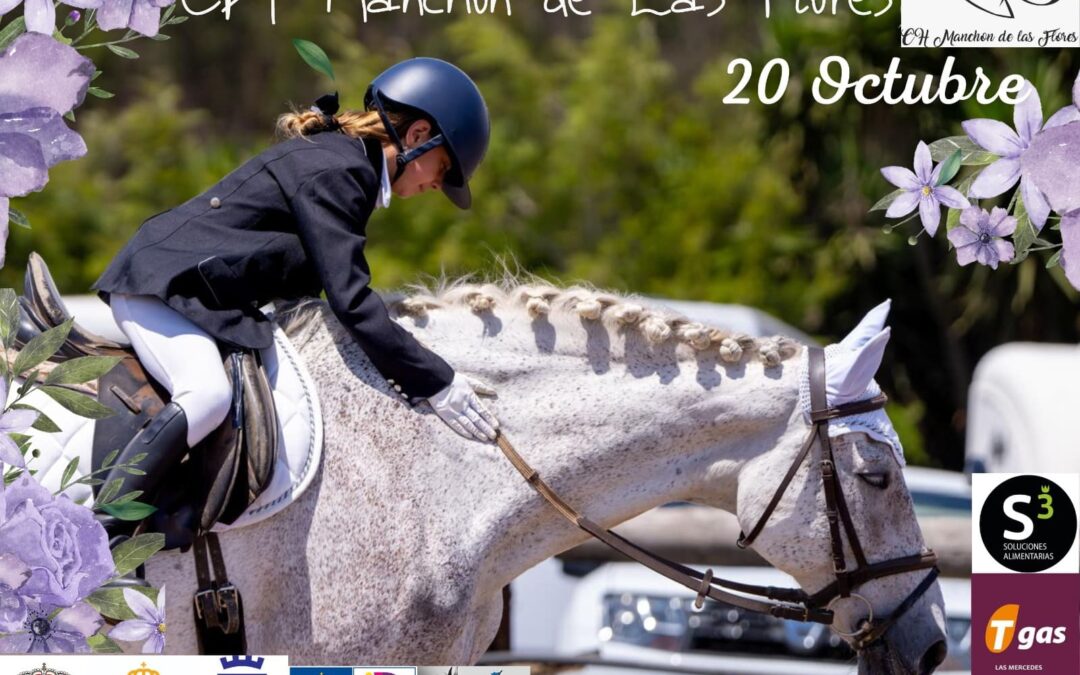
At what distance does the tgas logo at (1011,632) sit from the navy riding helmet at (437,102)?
1.97 metres

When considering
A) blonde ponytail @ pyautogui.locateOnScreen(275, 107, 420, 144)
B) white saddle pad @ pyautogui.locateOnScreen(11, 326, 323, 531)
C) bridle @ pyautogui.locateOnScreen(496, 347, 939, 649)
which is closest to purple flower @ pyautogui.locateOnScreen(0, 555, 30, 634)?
white saddle pad @ pyautogui.locateOnScreen(11, 326, 323, 531)

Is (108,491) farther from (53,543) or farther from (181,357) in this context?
(181,357)

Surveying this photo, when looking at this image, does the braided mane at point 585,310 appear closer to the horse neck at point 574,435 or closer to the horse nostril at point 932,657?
the horse neck at point 574,435

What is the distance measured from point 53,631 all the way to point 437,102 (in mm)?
1631

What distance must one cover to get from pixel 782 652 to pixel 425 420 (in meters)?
3.06

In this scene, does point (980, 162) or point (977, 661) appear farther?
point (977, 661)

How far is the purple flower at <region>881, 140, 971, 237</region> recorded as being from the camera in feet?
11.6

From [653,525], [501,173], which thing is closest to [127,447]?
[653,525]

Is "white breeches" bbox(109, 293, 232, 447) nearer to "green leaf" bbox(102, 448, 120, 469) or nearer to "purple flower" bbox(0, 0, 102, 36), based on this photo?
"green leaf" bbox(102, 448, 120, 469)

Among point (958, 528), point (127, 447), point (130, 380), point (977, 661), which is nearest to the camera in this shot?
point (127, 447)

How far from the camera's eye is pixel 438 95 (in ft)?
11.9

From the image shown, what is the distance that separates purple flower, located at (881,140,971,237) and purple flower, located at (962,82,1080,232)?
137 mm

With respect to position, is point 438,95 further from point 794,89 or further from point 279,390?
point 794,89

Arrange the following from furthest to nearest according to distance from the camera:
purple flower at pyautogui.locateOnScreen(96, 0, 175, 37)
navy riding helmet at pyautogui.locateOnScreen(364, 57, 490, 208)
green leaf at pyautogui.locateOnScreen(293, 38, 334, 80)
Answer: navy riding helmet at pyautogui.locateOnScreen(364, 57, 490, 208)
green leaf at pyautogui.locateOnScreen(293, 38, 334, 80)
purple flower at pyautogui.locateOnScreen(96, 0, 175, 37)
